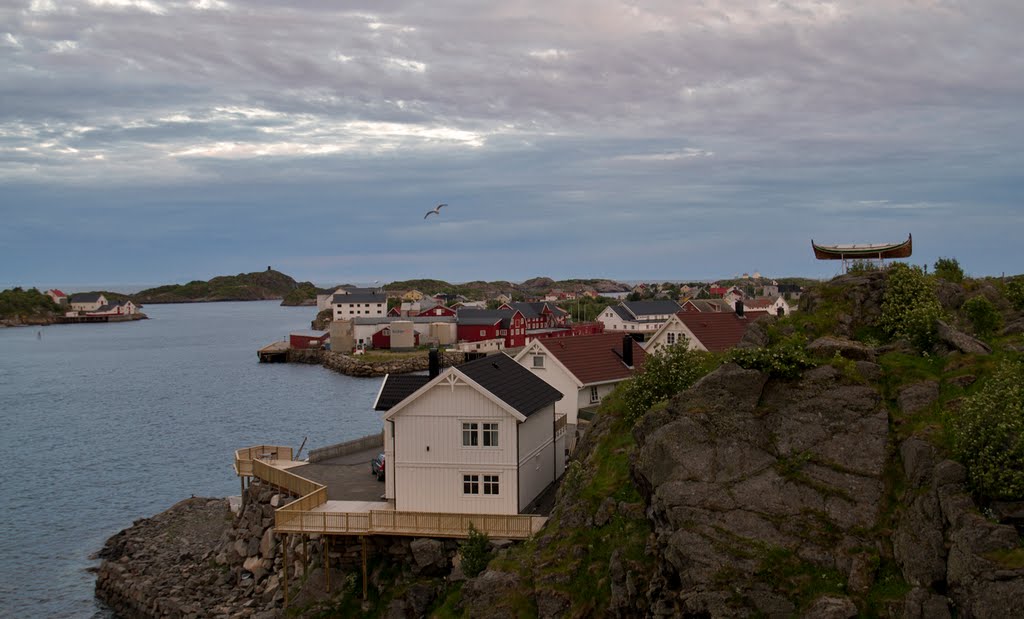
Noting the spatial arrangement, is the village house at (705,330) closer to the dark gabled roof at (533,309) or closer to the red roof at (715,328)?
the red roof at (715,328)

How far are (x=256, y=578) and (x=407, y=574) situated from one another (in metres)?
8.42

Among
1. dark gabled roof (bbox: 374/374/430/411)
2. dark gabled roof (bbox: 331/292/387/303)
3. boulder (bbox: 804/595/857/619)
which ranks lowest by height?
boulder (bbox: 804/595/857/619)

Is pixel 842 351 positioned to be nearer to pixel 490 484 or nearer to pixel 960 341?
pixel 960 341

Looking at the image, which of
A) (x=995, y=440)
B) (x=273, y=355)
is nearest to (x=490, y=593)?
(x=995, y=440)

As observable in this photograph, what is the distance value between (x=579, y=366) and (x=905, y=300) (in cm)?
2028

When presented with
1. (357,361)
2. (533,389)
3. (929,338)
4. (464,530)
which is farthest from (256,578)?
(357,361)

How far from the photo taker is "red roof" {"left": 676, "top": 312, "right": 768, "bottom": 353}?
45500mm

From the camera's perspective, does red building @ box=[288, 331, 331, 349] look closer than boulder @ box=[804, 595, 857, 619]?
No

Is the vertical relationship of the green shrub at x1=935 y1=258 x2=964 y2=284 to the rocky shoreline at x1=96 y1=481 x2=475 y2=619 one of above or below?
above

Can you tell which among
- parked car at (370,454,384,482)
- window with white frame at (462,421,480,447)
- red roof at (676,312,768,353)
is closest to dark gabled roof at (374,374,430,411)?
window with white frame at (462,421,480,447)

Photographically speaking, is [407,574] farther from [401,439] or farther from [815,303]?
[815,303]

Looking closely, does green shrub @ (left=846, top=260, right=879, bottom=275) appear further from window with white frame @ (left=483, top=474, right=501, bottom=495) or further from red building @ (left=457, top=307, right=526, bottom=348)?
red building @ (left=457, top=307, right=526, bottom=348)

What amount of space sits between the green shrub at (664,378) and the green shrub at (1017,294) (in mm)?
8875

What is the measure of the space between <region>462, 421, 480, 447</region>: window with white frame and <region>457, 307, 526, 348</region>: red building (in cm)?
9708
